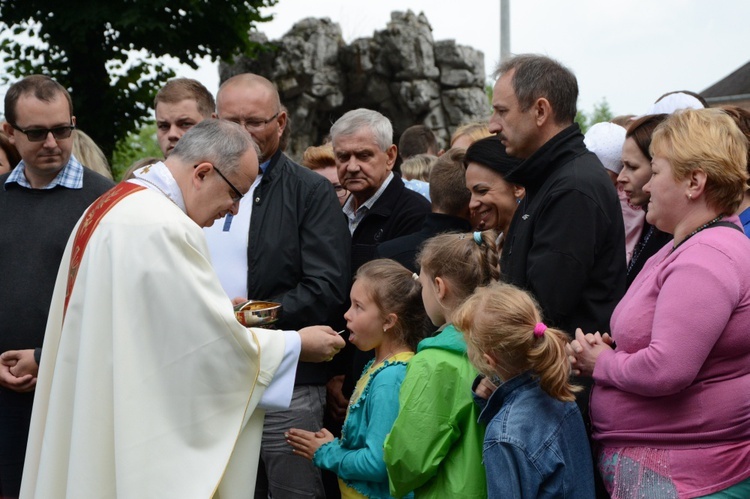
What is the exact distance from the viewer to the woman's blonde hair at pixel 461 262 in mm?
3836

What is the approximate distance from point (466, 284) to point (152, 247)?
48.5 inches

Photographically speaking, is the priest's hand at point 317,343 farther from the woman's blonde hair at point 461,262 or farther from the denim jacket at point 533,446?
the denim jacket at point 533,446

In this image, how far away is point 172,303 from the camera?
3.60 metres

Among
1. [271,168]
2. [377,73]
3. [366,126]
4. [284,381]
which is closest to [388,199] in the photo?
[366,126]

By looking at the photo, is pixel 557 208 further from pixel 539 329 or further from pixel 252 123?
pixel 252 123

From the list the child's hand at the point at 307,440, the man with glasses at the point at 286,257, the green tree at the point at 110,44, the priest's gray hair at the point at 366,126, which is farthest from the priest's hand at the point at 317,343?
the green tree at the point at 110,44

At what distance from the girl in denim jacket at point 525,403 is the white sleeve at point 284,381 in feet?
2.93

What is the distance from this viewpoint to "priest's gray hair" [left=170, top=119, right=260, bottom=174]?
389 cm

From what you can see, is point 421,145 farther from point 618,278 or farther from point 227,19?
point 227,19

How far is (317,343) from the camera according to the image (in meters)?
4.11

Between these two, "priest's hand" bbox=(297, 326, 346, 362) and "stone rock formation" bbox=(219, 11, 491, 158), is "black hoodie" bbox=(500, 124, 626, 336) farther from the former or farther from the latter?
"stone rock formation" bbox=(219, 11, 491, 158)

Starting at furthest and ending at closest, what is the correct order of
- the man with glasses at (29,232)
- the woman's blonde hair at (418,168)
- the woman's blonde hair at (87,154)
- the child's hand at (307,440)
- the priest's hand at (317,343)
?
the woman's blonde hair at (418,168) → the woman's blonde hair at (87,154) → the man with glasses at (29,232) → the child's hand at (307,440) → the priest's hand at (317,343)

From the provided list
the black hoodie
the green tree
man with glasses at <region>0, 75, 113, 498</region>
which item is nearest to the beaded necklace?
the black hoodie

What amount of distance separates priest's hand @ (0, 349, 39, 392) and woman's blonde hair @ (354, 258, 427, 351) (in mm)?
1667
